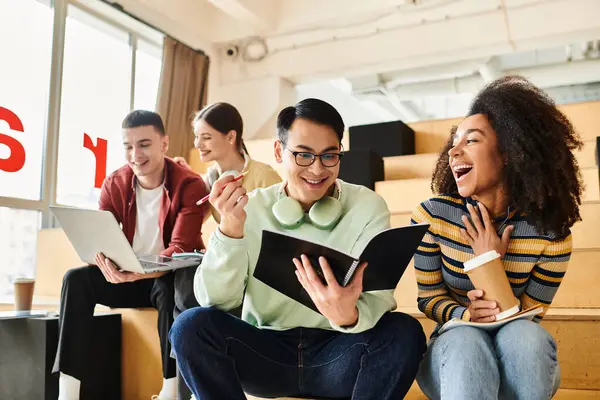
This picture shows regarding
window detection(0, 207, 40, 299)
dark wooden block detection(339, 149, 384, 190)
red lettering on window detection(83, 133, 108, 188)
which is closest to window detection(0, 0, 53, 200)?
window detection(0, 207, 40, 299)

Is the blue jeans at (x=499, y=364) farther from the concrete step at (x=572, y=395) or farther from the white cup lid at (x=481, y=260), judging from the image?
the concrete step at (x=572, y=395)

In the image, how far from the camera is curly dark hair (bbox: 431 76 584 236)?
1308mm

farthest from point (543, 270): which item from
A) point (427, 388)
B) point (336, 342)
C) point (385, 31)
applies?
point (385, 31)

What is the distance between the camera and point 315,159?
133 cm

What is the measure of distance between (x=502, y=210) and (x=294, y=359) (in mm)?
618

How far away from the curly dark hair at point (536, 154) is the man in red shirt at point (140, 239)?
116 centimetres

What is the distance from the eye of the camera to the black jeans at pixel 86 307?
6.12 feet

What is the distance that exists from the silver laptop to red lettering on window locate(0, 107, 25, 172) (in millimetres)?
1907

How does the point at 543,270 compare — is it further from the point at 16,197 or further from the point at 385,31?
the point at 385,31

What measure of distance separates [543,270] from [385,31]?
4020 mm

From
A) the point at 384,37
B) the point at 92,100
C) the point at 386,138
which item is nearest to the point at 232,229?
the point at 386,138

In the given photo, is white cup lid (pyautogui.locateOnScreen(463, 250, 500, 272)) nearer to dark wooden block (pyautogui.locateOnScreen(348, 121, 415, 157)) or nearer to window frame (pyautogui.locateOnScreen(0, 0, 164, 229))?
dark wooden block (pyautogui.locateOnScreen(348, 121, 415, 157))

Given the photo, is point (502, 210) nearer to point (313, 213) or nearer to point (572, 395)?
point (313, 213)

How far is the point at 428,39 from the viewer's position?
4.79m
